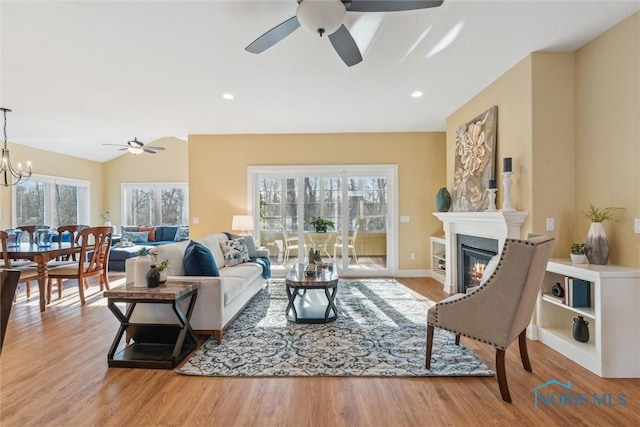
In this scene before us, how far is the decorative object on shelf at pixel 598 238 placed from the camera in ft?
8.33

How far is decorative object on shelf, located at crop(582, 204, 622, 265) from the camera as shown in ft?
8.33

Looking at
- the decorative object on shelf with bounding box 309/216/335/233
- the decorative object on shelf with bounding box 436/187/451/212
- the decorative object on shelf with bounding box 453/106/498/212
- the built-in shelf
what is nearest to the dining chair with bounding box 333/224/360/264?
the decorative object on shelf with bounding box 309/216/335/233

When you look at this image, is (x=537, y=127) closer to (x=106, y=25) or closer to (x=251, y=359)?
(x=251, y=359)

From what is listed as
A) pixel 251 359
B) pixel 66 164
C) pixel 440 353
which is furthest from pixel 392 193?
pixel 66 164

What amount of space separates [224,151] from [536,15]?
487cm

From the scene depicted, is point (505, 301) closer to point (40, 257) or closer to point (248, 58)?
point (248, 58)

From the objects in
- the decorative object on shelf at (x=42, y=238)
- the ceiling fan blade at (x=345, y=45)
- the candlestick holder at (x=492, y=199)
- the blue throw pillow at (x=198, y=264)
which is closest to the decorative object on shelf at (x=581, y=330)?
the candlestick holder at (x=492, y=199)

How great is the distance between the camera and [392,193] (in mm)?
5844

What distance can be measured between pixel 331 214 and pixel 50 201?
678 centimetres

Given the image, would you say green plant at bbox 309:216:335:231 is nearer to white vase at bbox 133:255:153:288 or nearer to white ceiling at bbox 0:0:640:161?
white ceiling at bbox 0:0:640:161

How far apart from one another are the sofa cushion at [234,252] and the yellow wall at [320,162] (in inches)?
55.9

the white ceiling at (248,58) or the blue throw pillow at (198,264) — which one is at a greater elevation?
the white ceiling at (248,58)

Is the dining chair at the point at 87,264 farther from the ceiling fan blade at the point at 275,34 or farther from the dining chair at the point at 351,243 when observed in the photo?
the dining chair at the point at 351,243

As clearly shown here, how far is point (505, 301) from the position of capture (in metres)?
2.05
